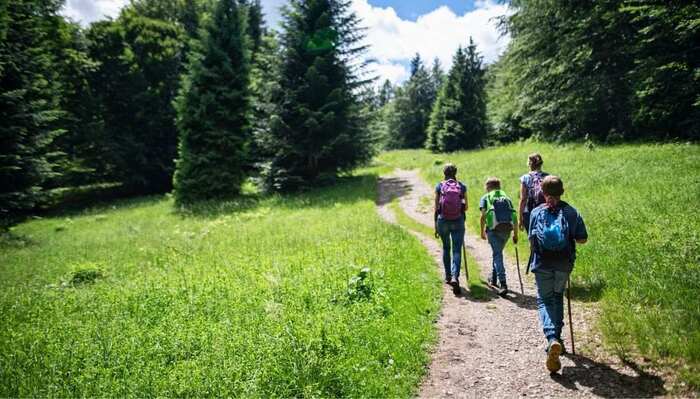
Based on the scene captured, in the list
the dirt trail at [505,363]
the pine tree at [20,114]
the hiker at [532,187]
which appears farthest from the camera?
the pine tree at [20,114]

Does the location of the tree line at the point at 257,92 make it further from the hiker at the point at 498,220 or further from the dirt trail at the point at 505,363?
the dirt trail at the point at 505,363

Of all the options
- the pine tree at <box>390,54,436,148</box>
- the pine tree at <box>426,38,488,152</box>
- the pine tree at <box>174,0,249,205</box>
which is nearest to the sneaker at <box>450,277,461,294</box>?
the pine tree at <box>174,0,249,205</box>

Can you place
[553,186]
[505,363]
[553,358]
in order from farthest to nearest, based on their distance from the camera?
[505,363] < [553,186] < [553,358]

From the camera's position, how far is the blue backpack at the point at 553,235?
5277mm

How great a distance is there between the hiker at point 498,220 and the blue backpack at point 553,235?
8.76 ft

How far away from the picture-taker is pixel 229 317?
7.07m

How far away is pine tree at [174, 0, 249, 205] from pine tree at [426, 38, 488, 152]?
87.0 ft

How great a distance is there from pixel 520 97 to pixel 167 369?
30239 mm

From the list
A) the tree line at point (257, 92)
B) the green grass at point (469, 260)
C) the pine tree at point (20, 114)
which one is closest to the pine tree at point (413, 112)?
the tree line at point (257, 92)

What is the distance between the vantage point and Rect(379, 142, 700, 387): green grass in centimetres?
550

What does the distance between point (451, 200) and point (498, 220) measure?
1.09 meters

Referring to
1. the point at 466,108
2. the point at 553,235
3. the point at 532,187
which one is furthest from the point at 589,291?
the point at 466,108

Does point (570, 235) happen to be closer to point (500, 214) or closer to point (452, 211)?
point (500, 214)

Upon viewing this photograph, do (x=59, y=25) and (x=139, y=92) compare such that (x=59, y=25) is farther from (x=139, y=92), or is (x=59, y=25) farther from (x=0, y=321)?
(x=0, y=321)
